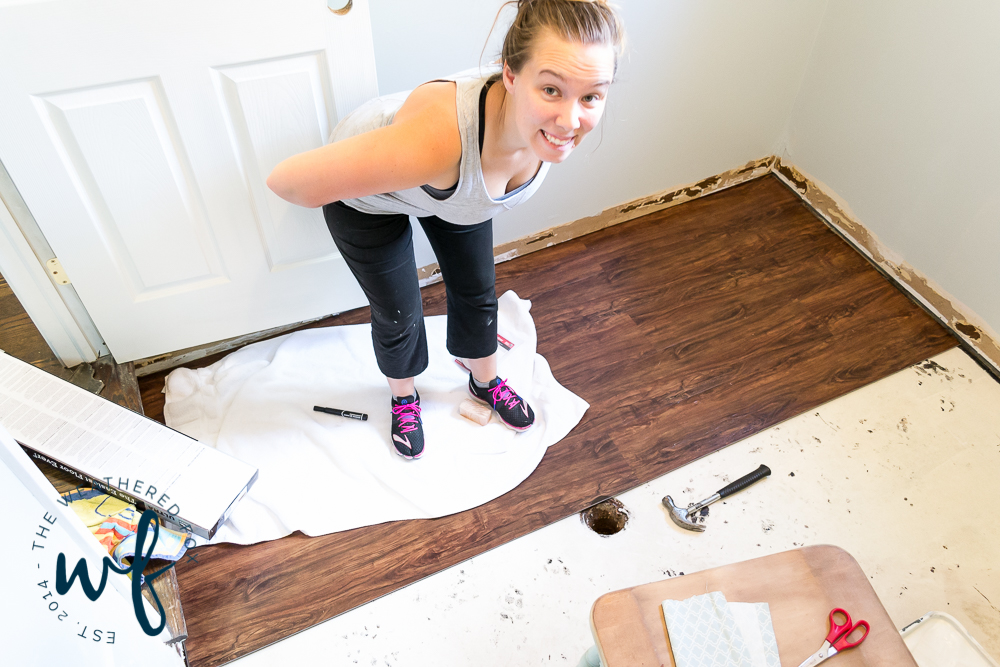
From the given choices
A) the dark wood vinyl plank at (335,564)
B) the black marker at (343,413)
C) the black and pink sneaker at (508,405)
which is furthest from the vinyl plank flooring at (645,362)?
the black marker at (343,413)

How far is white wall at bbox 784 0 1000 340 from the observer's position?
1.90 m

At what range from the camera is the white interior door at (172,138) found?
1.27 m

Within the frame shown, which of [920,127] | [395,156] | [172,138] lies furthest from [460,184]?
[920,127]

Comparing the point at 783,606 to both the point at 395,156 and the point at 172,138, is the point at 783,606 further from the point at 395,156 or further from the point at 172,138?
the point at 172,138

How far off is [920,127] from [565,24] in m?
1.57

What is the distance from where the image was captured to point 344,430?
1.83 meters

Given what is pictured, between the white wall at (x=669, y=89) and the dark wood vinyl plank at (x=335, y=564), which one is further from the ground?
the white wall at (x=669, y=89)

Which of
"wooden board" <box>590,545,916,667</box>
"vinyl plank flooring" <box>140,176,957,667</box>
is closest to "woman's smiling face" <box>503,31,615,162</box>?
"wooden board" <box>590,545,916,667</box>

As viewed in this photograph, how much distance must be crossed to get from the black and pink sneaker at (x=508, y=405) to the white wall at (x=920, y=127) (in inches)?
54.2

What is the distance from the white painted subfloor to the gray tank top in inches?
32.6

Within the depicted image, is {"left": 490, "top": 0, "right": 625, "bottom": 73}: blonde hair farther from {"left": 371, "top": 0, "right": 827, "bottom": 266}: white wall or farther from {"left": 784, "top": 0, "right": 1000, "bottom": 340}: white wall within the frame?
{"left": 784, "top": 0, "right": 1000, "bottom": 340}: white wall

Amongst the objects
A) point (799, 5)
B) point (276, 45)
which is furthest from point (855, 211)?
point (276, 45)

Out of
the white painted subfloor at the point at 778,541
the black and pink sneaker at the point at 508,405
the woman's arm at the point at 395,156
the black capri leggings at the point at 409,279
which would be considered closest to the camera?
the woman's arm at the point at 395,156

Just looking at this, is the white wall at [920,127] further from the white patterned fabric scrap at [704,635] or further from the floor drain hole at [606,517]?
the white patterned fabric scrap at [704,635]
